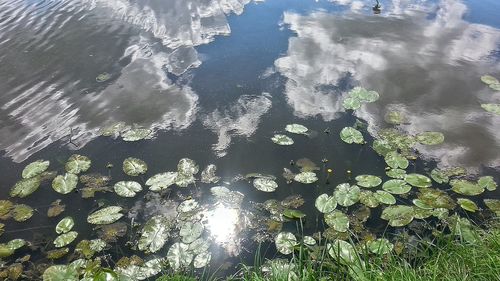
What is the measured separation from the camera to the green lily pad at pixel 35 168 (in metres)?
A: 4.94

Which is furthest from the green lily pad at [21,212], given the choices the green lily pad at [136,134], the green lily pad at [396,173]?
the green lily pad at [396,173]

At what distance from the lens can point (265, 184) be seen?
4723mm

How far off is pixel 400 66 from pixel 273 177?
14.6ft

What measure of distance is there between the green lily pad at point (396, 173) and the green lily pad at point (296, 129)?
4.78 feet

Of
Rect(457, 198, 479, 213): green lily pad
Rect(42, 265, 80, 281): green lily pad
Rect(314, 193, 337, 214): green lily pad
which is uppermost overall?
Rect(42, 265, 80, 281): green lily pad

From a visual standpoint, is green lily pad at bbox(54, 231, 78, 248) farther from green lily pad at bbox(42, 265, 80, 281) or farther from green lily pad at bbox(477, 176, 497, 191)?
green lily pad at bbox(477, 176, 497, 191)

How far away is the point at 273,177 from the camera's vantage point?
4883 millimetres

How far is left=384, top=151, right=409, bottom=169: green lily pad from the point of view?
16.0 feet

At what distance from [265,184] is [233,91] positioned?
8.89ft

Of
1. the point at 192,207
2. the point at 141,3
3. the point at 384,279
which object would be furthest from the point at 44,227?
the point at 141,3

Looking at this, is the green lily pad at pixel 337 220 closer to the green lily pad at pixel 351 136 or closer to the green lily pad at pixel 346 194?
the green lily pad at pixel 346 194

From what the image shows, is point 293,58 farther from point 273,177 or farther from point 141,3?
point 141,3

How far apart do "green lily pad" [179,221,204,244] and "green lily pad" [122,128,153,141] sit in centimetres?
208

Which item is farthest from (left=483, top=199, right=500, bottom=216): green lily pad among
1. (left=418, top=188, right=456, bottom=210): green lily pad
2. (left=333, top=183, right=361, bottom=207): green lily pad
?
(left=333, top=183, right=361, bottom=207): green lily pad
